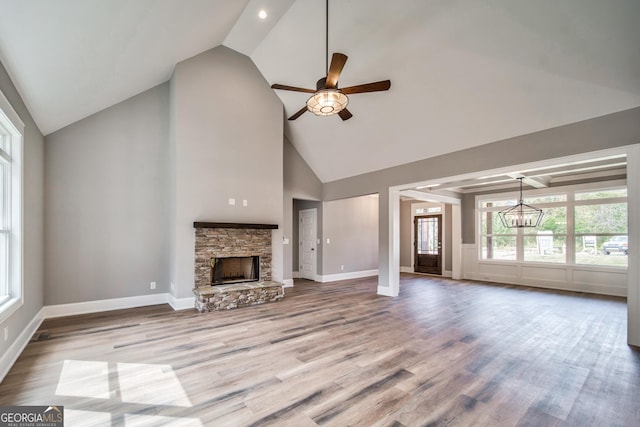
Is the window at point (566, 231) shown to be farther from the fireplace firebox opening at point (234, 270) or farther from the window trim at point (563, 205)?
the fireplace firebox opening at point (234, 270)

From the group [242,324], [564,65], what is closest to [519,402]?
[242,324]

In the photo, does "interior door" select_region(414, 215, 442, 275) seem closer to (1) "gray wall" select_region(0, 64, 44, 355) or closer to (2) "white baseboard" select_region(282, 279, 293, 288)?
(2) "white baseboard" select_region(282, 279, 293, 288)

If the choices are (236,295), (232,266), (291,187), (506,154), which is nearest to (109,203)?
(232,266)

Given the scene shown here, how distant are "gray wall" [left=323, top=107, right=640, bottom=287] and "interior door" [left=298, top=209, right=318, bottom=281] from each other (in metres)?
1.54

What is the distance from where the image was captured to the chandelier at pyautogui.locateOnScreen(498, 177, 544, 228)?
7.48 metres

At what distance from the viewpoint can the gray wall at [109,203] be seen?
15.1ft

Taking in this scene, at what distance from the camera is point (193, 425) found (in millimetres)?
1987

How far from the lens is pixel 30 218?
143 inches

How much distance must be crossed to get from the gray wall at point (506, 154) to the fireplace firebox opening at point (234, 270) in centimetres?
274

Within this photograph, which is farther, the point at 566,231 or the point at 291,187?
the point at 291,187

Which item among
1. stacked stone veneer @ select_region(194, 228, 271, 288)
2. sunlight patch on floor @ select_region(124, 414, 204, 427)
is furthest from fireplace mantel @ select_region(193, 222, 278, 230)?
sunlight patch on floor @ select_region(124, 414, 204, 427)

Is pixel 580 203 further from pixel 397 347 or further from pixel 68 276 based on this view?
pixel 68 276

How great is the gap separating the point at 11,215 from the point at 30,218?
62 centimetres

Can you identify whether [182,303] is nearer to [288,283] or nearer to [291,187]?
[288,283]
